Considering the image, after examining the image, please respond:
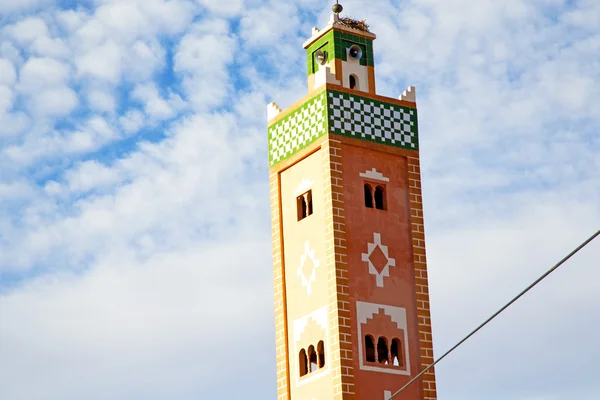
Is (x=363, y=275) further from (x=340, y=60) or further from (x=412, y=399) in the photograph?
(x=340, y=60)

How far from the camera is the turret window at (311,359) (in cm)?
3178

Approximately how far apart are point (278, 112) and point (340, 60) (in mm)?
1930

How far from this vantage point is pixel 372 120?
3322 cm

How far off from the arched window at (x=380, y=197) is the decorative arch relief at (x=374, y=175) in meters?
0.20

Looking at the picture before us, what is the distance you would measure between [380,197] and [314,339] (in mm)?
3530

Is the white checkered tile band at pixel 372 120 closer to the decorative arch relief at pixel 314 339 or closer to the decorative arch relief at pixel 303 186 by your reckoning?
the decorative arch relief at pixel 303 186

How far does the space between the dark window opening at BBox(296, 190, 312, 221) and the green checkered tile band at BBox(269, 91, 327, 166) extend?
1.06 m

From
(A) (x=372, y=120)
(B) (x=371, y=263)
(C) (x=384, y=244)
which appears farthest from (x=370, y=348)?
(A) (x=372, y=120)

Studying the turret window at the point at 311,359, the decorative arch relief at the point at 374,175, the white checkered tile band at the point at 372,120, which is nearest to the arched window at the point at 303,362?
the turret window at the point at 311,359

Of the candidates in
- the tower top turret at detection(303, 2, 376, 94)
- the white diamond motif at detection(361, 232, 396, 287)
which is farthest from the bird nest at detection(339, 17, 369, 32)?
the white diamond motif at detection(361, 232, 396, 287)

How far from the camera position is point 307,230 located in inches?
1289

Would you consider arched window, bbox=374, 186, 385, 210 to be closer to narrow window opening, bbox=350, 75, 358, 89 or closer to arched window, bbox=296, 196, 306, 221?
arched window, bbox=296, 196, 306, 221

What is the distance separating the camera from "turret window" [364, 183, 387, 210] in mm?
32812

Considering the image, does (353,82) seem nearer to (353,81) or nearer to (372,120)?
(353,81)
